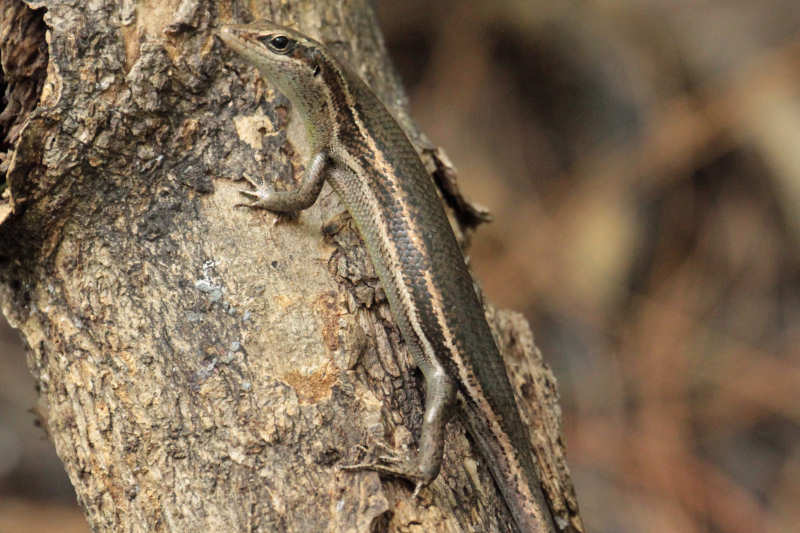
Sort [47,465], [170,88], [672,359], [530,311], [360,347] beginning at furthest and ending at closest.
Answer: [530,311] < [672,359] < [47,465] < [170,88] < [360,347]

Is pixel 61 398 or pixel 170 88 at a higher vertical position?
pixel 170 88

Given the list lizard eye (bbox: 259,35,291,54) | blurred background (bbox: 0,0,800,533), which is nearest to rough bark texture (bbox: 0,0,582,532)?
lizard eye (bbox: 259,35,291,54)

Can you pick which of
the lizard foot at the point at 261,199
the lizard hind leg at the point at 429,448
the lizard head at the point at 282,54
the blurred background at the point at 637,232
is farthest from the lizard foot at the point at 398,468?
the blurred background at the point at 637,232

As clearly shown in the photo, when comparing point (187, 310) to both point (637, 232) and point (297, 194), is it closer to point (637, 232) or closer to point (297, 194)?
point (297, 194)

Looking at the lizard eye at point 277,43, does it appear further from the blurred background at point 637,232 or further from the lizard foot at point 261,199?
the blurred background at point 637,232

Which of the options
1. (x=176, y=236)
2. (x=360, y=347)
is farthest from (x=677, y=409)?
(x=176, y=236)

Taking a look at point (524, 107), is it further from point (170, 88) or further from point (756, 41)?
point (170, 88)
